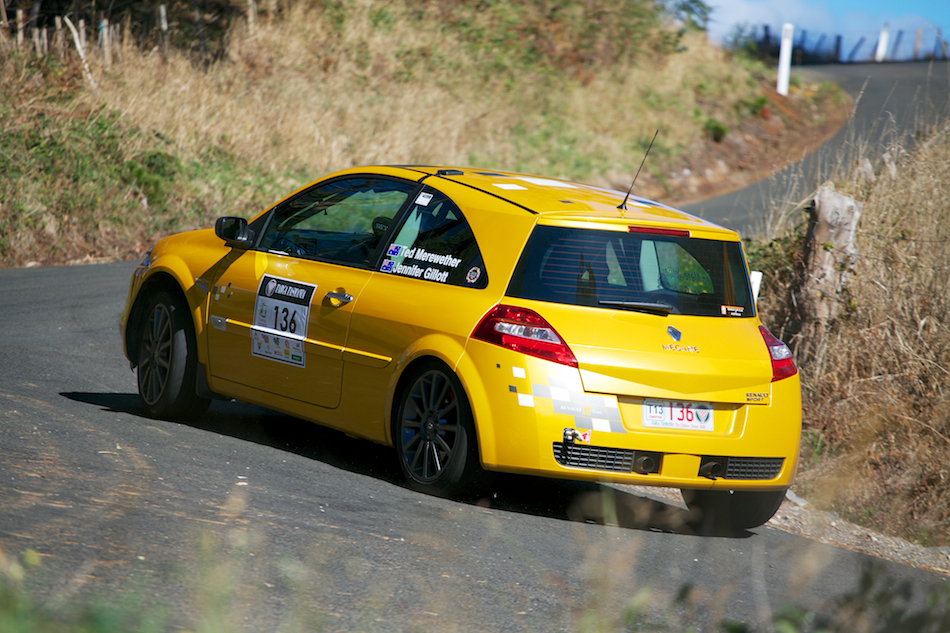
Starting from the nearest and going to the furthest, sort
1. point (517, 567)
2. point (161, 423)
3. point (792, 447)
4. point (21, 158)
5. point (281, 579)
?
point (281, 579) → point (517, 567) → point (792, 447) → point (161, 423) → point (21, 158)

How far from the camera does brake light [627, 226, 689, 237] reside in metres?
5.58

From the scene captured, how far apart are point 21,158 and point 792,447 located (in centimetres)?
1300

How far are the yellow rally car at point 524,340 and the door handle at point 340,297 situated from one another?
0.5 inches

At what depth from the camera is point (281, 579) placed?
3863 millimetres

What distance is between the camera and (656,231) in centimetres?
564

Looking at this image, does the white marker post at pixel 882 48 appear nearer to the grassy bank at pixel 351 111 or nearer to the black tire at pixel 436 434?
the grassy bank at pixel 351 111

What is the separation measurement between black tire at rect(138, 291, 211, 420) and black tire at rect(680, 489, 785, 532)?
10.8ft

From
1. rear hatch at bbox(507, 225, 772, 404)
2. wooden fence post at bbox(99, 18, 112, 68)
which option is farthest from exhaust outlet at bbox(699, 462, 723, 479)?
wooden fence post at bbox(99, 18, 112, 68)

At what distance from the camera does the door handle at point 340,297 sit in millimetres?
6044

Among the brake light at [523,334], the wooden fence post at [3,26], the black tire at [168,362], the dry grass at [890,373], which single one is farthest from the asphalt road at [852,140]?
the wooden fence post at [3,26]

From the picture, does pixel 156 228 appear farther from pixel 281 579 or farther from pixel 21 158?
pixel 281 579

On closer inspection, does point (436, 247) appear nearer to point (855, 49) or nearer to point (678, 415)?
point (678, 415)

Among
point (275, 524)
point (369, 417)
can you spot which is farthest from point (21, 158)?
point (275, 524)

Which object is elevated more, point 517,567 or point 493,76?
point 493,76
